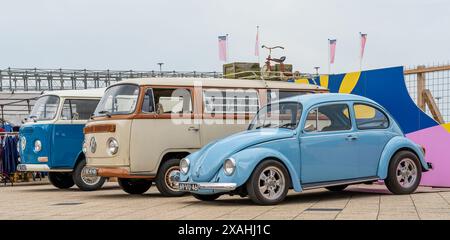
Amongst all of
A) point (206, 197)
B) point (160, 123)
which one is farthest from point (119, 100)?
point (206, 197)

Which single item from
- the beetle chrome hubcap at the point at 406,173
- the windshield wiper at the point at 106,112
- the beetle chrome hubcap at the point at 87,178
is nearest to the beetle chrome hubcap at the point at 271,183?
the beetle chrome hubcap at the point at 406,173

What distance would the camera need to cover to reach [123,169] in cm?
1312

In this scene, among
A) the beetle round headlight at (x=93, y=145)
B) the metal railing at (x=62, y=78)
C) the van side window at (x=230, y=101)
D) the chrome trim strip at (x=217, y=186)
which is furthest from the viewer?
the metal railing at (x=62, y=78)

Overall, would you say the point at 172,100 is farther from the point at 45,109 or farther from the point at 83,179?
the point at 45,109

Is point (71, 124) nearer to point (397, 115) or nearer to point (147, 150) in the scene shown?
point (147, 150)

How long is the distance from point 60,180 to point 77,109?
228 cm

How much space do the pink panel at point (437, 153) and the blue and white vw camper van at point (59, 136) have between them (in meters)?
7.68

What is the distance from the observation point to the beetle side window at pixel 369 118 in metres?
12.0

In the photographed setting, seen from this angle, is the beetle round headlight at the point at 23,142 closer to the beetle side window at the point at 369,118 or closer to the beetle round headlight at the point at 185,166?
the beetle round headlight at the point at 185,166

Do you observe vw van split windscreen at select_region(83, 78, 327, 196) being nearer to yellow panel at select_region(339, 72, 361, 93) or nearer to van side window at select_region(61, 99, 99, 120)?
yellow panel at select_region(339, 72, 361, 93)

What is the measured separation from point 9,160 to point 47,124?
4.23 metres

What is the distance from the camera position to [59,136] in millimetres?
16719
